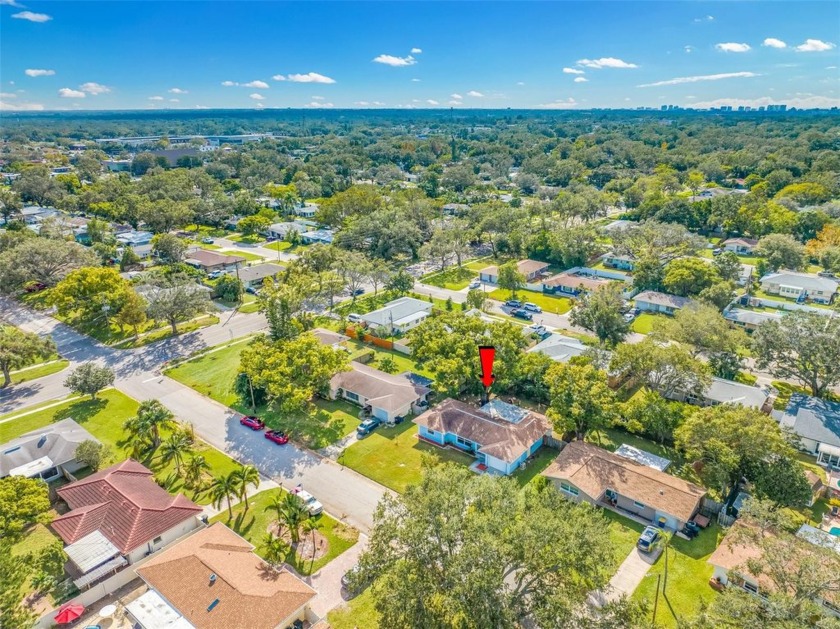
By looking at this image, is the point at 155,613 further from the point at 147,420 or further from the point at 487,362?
the point at 487,362

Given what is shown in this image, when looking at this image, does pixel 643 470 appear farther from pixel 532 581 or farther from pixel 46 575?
pixel 46 575

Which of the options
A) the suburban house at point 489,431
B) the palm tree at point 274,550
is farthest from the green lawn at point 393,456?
the palm tree at point 274,550

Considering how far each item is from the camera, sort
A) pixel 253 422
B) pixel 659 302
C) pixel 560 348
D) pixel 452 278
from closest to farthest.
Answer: pixel 253 422, pixel 560 348, pixel 659 302, pixel 452 278

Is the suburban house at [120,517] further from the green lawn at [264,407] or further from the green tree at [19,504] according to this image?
the green lawn at [264,407]

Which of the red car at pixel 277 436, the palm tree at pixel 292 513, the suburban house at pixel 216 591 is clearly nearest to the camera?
the suburban house at pixel 216 591

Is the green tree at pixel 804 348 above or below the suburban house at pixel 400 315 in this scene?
above

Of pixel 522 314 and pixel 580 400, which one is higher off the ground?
pixel 580 400

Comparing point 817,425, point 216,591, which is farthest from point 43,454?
point 817,425
